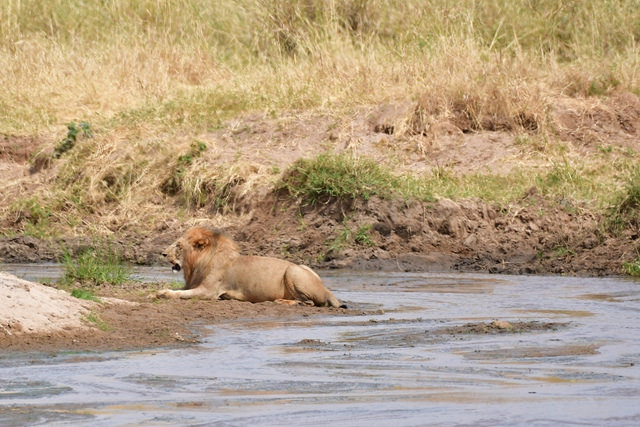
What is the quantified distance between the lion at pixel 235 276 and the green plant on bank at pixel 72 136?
7554mm

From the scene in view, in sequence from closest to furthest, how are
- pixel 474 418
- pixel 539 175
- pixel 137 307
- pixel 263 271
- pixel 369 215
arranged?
pixel 474 418 < pixel 137 307 < pixel 263 271 < pixel 369 215 < pixel 539 175

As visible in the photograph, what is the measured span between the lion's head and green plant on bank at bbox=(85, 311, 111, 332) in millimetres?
2373

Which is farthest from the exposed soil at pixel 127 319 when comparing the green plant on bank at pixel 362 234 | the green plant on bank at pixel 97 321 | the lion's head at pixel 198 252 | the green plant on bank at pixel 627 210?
the green plant on bank at pixel 627 210

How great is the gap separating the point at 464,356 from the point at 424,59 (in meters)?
12.7

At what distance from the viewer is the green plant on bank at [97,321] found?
9445 millimetres

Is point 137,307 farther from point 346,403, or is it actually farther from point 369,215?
point 369,215

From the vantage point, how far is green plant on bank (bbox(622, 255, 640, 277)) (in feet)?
47.2

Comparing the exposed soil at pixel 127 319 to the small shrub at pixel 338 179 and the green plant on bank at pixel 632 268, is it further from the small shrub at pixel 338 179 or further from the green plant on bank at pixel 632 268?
the small shrub at pixel 338 179

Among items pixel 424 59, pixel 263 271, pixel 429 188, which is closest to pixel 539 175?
pixel 429 188

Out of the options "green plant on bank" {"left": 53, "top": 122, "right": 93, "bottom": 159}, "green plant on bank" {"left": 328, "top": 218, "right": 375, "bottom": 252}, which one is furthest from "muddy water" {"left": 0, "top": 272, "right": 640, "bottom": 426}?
"green plant on bank" {"left": 53, "top": 122, "right": 93, "bottom": 159}

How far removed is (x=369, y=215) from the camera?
632 inches

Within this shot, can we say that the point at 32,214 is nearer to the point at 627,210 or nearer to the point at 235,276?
the point at 235,276

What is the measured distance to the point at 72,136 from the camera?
19391mm

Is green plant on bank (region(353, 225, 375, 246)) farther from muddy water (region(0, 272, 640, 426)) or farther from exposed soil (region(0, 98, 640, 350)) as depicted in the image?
muddy water (region(0, 272, 640, 426))
